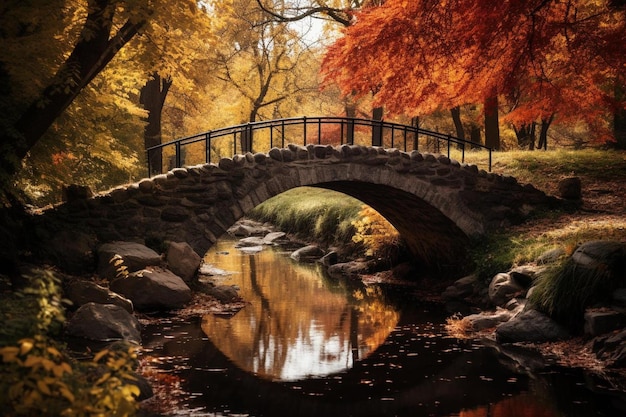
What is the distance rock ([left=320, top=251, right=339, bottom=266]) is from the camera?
1848 centimetres

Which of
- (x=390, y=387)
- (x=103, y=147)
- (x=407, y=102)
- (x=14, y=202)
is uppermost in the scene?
(x=407, y=102)

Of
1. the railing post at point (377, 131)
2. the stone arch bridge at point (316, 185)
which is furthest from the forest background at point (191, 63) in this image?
the stone arch bridge at point (316, 185)

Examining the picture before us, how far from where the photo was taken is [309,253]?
65.2 ft

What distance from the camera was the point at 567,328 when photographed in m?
9.79

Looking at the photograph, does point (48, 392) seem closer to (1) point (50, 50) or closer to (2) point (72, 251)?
(1) point (50, 50)

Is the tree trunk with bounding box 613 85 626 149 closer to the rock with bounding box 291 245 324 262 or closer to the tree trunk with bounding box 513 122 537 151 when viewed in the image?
the tree trunk with bounding box 513 122 537 151

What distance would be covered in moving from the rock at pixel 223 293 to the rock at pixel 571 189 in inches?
287

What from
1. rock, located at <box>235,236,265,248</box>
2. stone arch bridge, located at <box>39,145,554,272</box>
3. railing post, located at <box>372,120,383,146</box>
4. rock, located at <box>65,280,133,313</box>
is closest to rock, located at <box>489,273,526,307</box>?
stone arch bridge, located at <box>39,145,554,272</box>

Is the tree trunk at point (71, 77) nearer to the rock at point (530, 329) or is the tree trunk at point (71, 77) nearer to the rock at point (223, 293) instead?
the rock at point (223, 293)

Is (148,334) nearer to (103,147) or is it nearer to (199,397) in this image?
(199,397)

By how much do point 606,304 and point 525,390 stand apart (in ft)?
7.72

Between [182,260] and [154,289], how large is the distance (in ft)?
3.39

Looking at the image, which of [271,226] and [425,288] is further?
[271,226]

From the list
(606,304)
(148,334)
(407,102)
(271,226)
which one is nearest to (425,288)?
(407,102)
